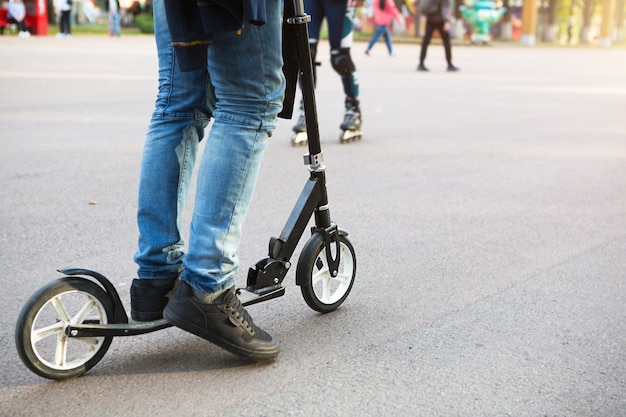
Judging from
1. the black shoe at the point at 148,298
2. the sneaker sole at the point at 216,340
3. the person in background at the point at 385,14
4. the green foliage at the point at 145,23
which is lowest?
the green foliage at the point at 145,23

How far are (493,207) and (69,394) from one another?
3.37m

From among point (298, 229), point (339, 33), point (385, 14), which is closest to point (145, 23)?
point (385, 14)

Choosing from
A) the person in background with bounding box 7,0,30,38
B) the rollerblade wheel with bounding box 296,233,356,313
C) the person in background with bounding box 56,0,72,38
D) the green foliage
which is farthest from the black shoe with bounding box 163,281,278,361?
the green foliage

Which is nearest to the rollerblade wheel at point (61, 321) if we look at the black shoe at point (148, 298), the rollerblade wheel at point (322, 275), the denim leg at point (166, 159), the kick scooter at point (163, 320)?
the kick scooter at point (163, 320)

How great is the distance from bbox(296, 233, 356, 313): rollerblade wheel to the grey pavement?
0.06 meters

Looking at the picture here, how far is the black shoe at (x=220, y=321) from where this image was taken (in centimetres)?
276

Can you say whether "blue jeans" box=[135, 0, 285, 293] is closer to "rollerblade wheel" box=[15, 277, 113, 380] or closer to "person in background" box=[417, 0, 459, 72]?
"rollerblade wheel" box=[15, 277, 113, 380]

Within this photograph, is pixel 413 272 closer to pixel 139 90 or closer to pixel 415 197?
pixel 415 197

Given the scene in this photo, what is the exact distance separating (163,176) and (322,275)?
2.62 feet

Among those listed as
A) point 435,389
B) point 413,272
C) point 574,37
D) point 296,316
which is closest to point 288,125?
point 413,272

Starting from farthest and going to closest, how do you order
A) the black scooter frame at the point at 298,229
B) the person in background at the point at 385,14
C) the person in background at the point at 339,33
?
the person in background at the point at 385,14, the person in background at the point at 339,33, the black scooter frame at the point at 298,229

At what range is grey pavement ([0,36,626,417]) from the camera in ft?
8.77

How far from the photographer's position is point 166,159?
2842mm

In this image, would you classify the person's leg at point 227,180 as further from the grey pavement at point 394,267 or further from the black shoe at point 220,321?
the grey pavement at point 394,267
